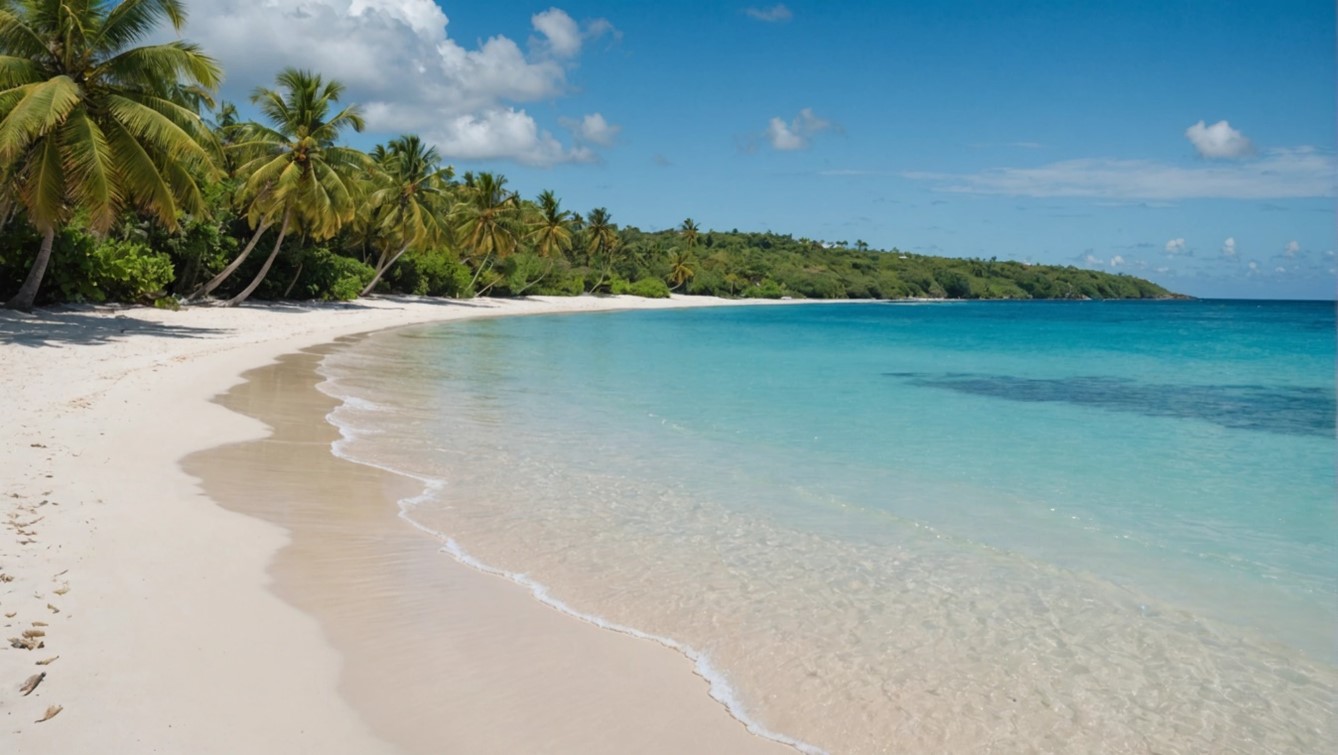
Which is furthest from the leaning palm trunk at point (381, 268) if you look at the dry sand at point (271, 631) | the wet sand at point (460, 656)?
the wet sand at point (460, 656)

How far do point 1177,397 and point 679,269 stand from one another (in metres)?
73.9

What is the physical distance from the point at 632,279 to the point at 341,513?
7772 cm

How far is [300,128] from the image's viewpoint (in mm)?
30516

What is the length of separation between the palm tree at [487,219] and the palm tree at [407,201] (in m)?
6.28

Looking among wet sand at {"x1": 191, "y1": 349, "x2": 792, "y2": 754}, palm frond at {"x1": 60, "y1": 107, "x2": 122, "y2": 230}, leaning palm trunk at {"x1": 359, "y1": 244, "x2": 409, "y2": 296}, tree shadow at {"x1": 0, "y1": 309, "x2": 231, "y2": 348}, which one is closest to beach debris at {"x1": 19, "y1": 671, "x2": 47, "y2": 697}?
wet sand at {"x1": 191, "y1": 349, "x2": 792, "y2": 754}

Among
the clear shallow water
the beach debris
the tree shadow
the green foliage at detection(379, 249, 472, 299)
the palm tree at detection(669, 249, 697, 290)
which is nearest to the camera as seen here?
the beach debris

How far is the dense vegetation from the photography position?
1650 centimetres

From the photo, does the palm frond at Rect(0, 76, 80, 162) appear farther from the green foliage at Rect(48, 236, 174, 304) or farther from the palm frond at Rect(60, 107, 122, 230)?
the green foliage at Rect(48, 236, 174, 304)

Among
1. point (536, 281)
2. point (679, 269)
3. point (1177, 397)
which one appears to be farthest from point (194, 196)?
point (679, 269)

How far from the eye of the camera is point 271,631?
14.9 ft

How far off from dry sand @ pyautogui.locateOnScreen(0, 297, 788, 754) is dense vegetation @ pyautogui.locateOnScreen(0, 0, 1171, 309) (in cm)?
986

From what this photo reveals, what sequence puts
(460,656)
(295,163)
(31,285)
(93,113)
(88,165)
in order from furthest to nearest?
(295,163)
(31,285)
(93,113)
(88,165)
(460,656)

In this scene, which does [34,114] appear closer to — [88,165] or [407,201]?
[88,165]

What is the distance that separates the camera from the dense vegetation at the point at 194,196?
1650cm
